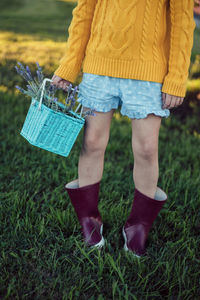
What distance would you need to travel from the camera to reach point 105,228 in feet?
6.59

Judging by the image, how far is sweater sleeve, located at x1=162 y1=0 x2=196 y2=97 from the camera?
4.81 feet

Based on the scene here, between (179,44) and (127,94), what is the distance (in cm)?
32

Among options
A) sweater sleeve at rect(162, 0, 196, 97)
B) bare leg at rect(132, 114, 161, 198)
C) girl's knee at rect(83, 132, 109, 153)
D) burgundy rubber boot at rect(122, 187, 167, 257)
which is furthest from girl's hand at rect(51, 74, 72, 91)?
burgundy rubber boot at rect(122, 187, 167, 257)

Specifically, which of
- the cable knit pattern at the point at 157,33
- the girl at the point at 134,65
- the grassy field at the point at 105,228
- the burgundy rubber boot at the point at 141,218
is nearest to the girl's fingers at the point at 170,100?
the girl at the point at 134,65

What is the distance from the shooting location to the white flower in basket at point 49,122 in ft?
4.83

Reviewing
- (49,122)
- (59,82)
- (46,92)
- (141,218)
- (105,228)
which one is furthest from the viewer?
(105,228)

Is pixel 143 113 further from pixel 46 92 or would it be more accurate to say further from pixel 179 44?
pixel 46 92

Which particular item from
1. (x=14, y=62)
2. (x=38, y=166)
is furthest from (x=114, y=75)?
(x=14, y=62)

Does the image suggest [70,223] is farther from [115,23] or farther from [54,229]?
[115,23]

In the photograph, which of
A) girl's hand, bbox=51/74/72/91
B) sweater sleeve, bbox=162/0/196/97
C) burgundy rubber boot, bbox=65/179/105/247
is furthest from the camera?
burgundy rubber boot, bbox=65/179/105/247

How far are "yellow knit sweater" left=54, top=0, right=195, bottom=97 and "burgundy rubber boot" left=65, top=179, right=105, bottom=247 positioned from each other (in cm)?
64

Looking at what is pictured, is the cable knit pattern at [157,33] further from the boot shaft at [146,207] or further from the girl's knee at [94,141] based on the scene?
the boot shaft at [146,207]

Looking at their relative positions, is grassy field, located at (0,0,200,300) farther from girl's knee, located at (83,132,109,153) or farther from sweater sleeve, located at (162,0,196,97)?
sweater sleeve, located at (162,0,196,97)

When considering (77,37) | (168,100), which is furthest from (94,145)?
(77,37)
